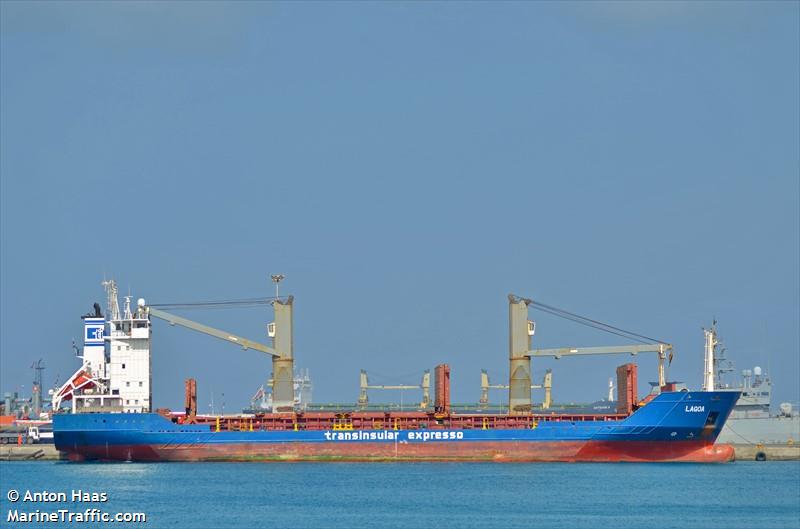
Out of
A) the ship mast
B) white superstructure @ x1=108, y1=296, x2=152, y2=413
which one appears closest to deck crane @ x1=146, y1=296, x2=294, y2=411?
white superstructure @ x1=108, y1=296, x2=152, y2=413

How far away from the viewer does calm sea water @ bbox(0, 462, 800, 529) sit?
39.9 meters

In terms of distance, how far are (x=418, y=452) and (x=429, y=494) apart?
12.2 meters

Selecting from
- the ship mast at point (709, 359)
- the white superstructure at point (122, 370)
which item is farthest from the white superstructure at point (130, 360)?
the ship mast at point (709, 359)

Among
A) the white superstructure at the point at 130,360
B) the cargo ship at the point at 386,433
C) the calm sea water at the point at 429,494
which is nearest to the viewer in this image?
the calm sea water at the point at 429,494

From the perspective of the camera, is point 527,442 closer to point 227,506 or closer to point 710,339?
point 710,339

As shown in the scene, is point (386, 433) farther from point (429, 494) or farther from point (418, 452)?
point (429, 494)

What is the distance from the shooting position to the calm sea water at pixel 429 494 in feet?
131

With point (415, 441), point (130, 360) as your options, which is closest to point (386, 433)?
point (415, 441)

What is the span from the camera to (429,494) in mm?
45312

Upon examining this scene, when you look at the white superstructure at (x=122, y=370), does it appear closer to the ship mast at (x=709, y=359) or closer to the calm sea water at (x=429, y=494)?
the calm sea water at (x=429, y=494)

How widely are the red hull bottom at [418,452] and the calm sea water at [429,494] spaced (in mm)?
516

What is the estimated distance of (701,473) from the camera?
52906 millimetres

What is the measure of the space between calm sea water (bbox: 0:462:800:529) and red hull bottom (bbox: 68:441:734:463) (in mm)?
516

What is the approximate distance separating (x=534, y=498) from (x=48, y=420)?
38264 mm
